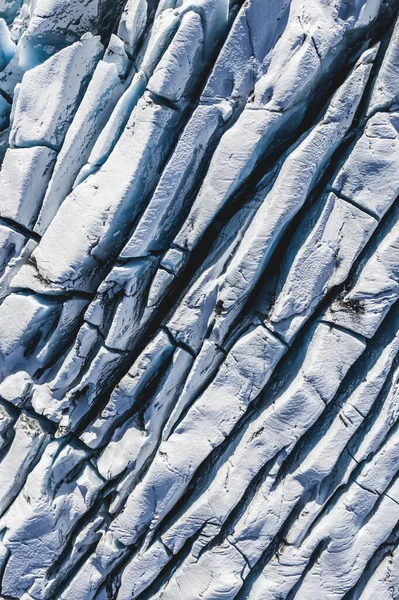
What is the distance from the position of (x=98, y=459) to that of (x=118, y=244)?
0.89m

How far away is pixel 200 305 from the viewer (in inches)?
81.4

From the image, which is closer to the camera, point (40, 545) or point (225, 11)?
point (225, 11)

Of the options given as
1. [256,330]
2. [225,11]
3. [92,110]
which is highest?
[225,11]

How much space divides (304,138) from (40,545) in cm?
193

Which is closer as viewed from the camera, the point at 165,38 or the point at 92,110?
the point at 165,38

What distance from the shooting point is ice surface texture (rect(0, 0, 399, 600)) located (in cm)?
198

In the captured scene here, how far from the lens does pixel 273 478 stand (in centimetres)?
212

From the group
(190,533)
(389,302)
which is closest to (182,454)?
(190,533)

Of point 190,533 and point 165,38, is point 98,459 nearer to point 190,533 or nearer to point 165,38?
point 190,533

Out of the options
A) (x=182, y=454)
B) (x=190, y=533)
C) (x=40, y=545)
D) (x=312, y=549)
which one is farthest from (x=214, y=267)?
(x=40, y=545)

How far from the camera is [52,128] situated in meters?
2.14

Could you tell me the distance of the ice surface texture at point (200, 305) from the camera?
1.98 meters

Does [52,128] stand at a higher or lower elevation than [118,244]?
higher

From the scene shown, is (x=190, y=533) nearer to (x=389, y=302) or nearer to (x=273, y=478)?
(x=273, y=478)
